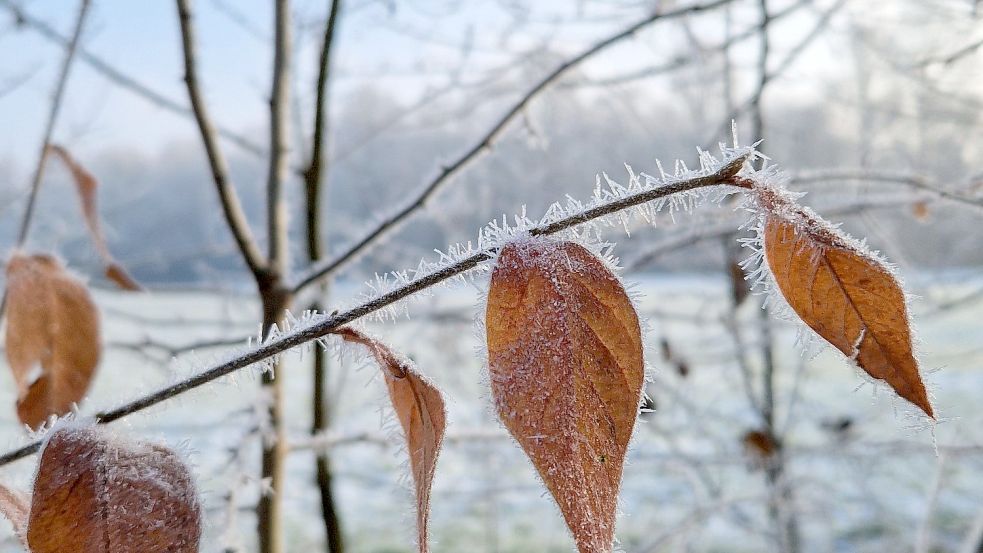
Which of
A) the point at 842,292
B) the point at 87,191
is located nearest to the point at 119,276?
the point at 87,191

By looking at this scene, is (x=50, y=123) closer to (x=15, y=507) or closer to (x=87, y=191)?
(x=87, y=191)

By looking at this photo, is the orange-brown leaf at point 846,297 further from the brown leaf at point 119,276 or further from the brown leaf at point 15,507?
the brown leaf at point 119,276

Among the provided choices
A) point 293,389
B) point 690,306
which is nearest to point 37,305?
point 293,389

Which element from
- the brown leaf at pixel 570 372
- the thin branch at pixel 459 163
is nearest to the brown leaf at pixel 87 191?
the thin branch at pixel 459 163

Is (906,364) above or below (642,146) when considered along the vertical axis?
below

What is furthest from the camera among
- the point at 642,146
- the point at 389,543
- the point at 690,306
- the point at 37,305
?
the point at 690,306

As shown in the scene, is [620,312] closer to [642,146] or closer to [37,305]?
[37,305]

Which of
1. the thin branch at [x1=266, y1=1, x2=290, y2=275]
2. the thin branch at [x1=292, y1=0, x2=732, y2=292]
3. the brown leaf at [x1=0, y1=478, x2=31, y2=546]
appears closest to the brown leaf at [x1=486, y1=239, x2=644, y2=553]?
the brown leaf at [x1=0, y1=478, x2=31, y2=546]
